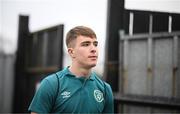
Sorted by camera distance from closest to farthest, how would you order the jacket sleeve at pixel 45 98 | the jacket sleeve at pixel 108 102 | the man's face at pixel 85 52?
the jacket sleeve at pixel 45 98, the man's face at pixel 85 52, the jacket sleeve at pixel 108 102

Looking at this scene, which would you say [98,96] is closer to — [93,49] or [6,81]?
[93,49]

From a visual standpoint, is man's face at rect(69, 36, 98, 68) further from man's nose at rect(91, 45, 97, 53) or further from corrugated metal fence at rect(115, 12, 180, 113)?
corrugated metal fence at rect(115, 12, 180, 113)

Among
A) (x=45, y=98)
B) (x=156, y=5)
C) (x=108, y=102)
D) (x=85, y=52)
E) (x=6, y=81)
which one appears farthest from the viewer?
(x=6, y=81)

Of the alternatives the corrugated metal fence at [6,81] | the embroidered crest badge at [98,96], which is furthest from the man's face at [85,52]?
the corrugated metal fence at [6,81]

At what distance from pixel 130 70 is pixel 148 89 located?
362 mm

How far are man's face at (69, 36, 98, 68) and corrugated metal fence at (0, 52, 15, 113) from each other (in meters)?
6.72

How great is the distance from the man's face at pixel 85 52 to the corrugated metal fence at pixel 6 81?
6.72m

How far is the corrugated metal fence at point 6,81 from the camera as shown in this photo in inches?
394

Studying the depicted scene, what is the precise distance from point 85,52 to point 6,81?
7.23 m

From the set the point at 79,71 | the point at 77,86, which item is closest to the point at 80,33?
the point at 79,71

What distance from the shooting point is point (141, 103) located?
4957 millimetres

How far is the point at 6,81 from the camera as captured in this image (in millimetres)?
10188

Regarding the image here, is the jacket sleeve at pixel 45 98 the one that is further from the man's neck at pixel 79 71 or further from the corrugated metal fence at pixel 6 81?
the corrugated metal fence at pixel 6 81

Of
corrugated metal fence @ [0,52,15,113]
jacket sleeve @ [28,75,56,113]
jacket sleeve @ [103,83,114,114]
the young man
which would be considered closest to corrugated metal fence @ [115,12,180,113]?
jacket sleeve @ [103,83,114,114]
